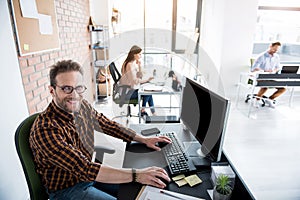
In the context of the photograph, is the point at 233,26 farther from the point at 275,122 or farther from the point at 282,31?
the point at 275,122

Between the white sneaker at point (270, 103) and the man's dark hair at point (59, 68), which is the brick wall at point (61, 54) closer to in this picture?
the man's dark hair at point (59, 68)

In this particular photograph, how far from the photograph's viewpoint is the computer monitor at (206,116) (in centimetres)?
90

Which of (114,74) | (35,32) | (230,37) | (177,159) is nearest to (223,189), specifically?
(177,159)

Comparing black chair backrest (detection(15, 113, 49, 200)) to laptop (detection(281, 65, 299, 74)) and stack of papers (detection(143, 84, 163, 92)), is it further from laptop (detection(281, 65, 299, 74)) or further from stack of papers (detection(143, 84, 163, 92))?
laptop (detection(281, 65, 299, 74))

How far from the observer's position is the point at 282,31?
16.1 feet

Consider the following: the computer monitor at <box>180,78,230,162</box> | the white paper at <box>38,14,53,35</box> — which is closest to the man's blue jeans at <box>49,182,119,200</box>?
the computer monitor at <box>180,78,230,162</box>

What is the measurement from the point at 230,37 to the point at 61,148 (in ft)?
14.0

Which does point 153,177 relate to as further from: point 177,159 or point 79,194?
point 79,194

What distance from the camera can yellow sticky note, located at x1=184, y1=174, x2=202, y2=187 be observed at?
899mm

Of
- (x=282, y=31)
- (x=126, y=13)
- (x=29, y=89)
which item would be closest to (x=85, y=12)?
(x=126, y=13)

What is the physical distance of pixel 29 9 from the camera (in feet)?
5.58

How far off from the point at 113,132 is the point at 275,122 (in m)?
3.14

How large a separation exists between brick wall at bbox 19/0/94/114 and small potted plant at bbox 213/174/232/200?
1178 millimetres

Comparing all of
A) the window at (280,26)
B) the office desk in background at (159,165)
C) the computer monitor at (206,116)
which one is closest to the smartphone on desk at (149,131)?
the office desk in background at (159,165)
